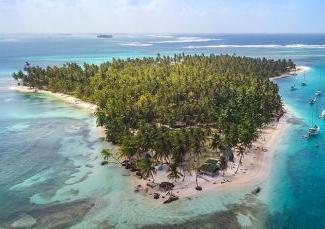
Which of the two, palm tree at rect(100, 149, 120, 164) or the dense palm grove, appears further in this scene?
palm tree at rect(100, 149, 120, 164)

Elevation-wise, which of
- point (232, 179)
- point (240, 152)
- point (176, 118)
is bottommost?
point (232, 179)

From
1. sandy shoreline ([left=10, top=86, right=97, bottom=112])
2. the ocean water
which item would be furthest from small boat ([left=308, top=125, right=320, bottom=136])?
sandy shoreline ([left=10, top=86, right=97, bottom=112])

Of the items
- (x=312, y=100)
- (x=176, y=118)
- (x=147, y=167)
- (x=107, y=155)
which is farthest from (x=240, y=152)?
(x=312, y=100)

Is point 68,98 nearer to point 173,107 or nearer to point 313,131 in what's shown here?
point 173,107

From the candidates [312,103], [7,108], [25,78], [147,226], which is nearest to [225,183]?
[147,226]

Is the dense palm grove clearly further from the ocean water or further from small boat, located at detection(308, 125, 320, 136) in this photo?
small boat, located at detection(308, 125, 320, 136)

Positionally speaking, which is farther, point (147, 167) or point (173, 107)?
point (173, 107)

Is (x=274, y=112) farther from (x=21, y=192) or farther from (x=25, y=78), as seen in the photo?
(x=25, y=78)
